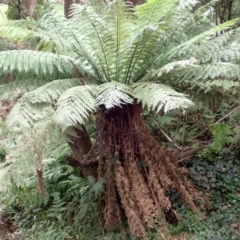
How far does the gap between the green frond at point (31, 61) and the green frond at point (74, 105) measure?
1.08ft

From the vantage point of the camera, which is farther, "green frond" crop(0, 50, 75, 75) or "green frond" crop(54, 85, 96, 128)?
"green frond" crop(0, 50, 75, 75)

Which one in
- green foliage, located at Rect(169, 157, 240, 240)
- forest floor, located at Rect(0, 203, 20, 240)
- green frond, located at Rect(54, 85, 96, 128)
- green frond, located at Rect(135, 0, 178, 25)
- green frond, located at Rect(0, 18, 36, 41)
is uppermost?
green frond, located at Rect(135, 0, 178, 25)

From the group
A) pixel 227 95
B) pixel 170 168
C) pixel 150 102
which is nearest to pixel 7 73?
pixel 150 102

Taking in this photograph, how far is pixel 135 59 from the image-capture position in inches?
109

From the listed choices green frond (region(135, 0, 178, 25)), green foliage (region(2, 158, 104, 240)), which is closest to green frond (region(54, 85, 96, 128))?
Answer: green frond (region(135, 0, 178, 25))

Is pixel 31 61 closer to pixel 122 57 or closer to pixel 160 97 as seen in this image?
pixel 122 57

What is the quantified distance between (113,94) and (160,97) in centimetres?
29

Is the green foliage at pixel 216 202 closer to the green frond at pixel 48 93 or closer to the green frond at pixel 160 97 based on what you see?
the green frond at pixel 160 97

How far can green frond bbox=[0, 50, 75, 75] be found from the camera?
2641 millimetres

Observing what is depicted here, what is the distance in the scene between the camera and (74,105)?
7.66ft

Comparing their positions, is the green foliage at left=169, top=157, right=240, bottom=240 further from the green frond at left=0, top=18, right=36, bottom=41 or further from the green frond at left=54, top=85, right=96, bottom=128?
the green frond at left=0, top=18, right=36, bottom=41

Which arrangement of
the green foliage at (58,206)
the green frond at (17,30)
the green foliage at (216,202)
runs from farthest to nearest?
1. the green foliage at (58,206)
2. the green foliage at (216,202)
3. the green frond at (17,30)

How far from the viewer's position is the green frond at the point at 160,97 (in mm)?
2230

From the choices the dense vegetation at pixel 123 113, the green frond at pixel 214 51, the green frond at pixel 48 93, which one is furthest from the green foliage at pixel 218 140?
the green frond at pixel 48 93
